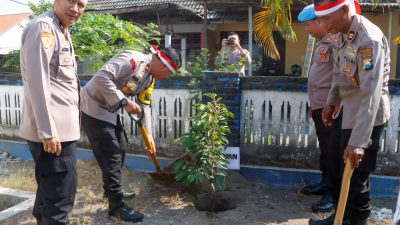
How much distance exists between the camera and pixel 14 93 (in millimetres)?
5512

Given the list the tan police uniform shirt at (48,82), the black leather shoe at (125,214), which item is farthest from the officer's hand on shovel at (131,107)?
the black leather shoe at (125,214)

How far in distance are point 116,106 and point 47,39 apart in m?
0.93

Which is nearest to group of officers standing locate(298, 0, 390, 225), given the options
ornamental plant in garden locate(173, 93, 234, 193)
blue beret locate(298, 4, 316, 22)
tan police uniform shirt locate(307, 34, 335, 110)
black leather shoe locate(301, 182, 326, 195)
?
tan police uniform shirt locate(307, 34, 335, 110)

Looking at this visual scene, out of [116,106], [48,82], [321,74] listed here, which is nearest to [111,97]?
[116,106]

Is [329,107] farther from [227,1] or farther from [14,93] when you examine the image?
[227,1]

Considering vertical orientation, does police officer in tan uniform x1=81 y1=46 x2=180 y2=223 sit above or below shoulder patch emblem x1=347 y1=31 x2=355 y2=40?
below

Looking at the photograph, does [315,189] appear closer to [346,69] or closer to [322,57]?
[322,57]

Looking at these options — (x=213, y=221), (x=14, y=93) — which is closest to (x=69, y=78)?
(x=213, y=221)

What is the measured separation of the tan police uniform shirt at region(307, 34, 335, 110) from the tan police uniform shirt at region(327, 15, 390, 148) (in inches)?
24.2

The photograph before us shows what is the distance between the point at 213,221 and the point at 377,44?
1.95 m

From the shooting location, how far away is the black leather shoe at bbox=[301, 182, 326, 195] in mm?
3859

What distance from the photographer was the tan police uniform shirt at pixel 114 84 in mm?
3053

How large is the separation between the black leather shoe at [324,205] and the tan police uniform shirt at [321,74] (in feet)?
2.86

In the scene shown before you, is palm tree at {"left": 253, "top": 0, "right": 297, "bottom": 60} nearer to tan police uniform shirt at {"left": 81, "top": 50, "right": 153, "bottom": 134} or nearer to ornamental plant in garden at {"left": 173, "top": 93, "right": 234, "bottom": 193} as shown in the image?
ornamental plant in garden at {"left": 173, "top": 93, "right": 234, "bottom": 193}
